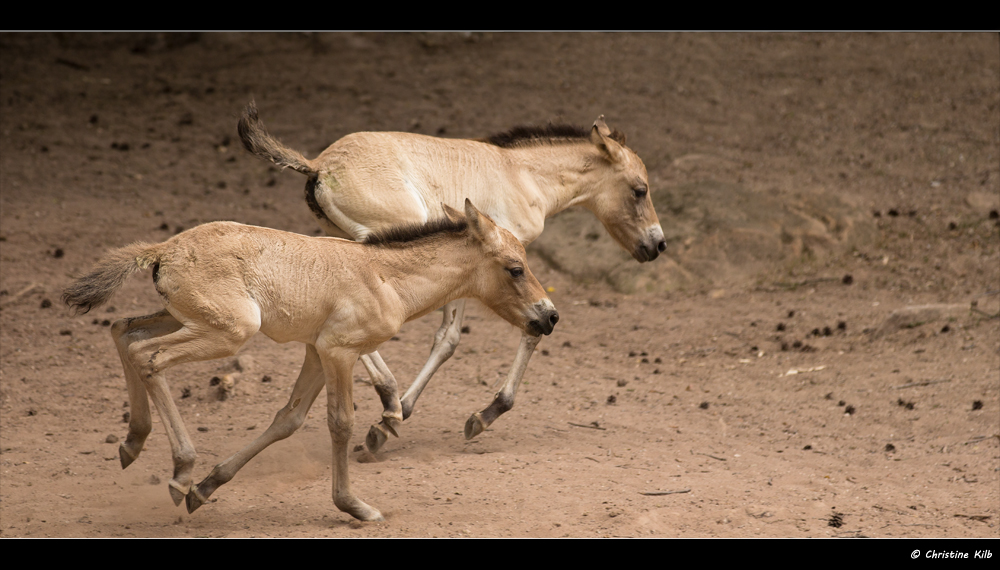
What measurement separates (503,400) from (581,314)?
10.8 ft

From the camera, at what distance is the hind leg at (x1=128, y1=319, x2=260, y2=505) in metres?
5.00

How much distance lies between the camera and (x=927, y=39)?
16094mm

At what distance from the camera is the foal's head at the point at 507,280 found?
5574 millimetres

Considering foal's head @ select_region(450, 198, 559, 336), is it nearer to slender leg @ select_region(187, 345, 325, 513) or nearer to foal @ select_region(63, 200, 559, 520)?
foal @ select_region(63, 200, 559, 520)

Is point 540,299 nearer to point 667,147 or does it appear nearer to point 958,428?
point 958,428

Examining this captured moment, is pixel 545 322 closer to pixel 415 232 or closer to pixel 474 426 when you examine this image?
pixel 415 232

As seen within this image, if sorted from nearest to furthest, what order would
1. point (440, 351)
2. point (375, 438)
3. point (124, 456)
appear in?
point (124, 456), point (375, 438), point (440, 351)

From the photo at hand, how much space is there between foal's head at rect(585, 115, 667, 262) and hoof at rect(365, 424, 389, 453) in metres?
2.66

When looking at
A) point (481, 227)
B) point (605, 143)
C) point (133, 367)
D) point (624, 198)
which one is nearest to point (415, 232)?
point (481, 227)

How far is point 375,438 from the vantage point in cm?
649

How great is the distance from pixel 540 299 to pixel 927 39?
13.6 metres

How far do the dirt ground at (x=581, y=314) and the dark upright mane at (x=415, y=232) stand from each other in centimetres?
167

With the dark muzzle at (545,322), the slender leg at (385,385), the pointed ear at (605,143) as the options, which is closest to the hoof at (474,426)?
the slender leg at (385,385)

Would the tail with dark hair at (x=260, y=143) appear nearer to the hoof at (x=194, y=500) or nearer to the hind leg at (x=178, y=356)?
the hind leg at (x=178, y=356)
